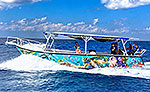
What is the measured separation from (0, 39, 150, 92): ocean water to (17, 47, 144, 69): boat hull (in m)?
0.41

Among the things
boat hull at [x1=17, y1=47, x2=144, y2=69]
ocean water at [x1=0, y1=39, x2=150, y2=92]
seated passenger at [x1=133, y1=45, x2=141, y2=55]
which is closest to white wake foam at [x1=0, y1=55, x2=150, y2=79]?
ocean water at [x1=0, y1=39, x2=150, y2=92]

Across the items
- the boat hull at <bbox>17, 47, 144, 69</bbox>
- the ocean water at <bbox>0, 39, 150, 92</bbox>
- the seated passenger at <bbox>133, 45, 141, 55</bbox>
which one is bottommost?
the ocean water at <bbox>0, 39, 150, 92</bbox>

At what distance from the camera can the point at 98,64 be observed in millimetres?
14234

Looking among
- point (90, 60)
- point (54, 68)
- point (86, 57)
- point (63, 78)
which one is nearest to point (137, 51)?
point (90, 60)

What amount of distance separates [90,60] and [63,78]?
2.87 meters

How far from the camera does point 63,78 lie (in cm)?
1270

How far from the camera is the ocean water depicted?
10742mm

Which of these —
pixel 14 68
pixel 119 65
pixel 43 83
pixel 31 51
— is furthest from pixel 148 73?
pixel 14 68

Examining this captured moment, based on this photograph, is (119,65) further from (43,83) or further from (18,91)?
(18,91)

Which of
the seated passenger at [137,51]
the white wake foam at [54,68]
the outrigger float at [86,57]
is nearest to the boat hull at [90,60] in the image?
the outrigger float at [86,57]

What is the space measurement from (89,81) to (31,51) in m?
5.59

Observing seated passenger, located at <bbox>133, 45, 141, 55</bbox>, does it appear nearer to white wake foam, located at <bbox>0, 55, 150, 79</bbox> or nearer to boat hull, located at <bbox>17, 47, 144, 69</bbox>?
boat hull, located at <bbox>17, 47, 144, 69</bbox>

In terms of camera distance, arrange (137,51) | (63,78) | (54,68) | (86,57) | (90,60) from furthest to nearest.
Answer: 1. (137,51)
2. (54,68)
3. (90,60)
4. (86,57)
5. (63,78)

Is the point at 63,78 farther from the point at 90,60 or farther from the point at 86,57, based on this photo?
the point at 90,60
